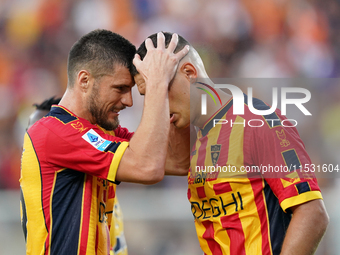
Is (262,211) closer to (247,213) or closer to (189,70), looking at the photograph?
(247,213)

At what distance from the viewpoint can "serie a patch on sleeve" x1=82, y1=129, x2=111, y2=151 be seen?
192cm

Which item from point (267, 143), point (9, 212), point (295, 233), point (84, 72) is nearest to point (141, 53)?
point (84, 72)

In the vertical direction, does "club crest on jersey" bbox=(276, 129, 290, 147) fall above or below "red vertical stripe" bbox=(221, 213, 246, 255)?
above

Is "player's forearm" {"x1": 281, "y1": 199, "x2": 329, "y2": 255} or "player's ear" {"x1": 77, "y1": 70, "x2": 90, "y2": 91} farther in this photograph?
"player's ear" {"x1": 77, "y1": 70, "x2": 90, "y2": 91}

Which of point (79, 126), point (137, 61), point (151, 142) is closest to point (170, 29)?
point (137, 61)

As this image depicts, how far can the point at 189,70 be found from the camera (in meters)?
2.13

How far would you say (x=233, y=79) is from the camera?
5.25 m

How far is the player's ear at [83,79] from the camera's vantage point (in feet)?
7.07

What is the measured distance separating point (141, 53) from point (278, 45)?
4.11 m

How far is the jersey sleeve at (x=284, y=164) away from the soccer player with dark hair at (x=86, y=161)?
1.75 feet

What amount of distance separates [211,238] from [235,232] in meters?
0.17

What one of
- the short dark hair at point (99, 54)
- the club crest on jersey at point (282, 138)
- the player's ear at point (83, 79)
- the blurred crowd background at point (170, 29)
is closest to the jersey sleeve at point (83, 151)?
the player's ear at point (83, 79)

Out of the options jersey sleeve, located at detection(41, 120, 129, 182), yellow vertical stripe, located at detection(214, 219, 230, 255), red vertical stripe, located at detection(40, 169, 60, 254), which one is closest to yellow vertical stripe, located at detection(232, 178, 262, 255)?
yellow vertical stripe, located at detection(214, 219, 230, 255)

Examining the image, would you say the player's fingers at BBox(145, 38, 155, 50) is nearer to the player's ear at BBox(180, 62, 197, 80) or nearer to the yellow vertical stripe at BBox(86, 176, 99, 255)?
the player's ear at BBox(180, 62, 197, 80)
